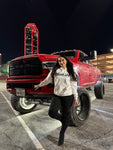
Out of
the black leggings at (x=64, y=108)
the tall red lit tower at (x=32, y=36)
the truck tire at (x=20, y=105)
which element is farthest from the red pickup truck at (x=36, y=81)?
the tall red lit tower at (x=32, y=36)

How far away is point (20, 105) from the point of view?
390cm

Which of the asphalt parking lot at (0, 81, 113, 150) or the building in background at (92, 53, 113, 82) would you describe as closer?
the asphalt parking lot at (0, 81, 113, 150)

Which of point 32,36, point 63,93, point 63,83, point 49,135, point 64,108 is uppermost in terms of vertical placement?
point 32,36

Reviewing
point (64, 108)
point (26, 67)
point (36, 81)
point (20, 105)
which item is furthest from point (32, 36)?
point (64, 108)

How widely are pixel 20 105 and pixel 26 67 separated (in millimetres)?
1508

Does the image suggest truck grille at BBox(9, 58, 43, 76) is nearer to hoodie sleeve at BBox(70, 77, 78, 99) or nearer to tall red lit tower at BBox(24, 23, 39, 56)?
hoodie sleeve at BBox(70, 77, 78, 99)

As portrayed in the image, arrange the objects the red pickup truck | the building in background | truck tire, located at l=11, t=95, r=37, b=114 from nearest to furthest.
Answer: the red pickup truck, truck tire, located at l=11, t=95, r=37, b=114, the building in background

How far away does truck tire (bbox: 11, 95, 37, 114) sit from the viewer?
12.1 ft

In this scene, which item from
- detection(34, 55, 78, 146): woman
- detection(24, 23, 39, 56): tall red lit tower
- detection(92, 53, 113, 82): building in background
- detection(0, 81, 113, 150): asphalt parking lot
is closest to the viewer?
detection(0, 81, 113, 150): asphalt parking lot

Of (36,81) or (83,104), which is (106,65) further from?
(36,81)

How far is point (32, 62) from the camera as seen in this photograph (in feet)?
9.86

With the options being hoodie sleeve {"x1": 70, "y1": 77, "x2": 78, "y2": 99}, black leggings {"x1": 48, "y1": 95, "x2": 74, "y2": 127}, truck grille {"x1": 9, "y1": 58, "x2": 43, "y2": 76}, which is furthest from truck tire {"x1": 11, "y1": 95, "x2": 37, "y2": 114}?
hoodie sleeve {"x1": 70, "y1": 77, "x2": 78, "y2": 99}

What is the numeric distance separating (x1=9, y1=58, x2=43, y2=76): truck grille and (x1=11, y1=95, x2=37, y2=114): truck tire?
828 millimetres

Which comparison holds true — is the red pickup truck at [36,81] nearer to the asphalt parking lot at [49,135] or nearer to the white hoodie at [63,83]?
the asphalt parking lot at [49,135]
